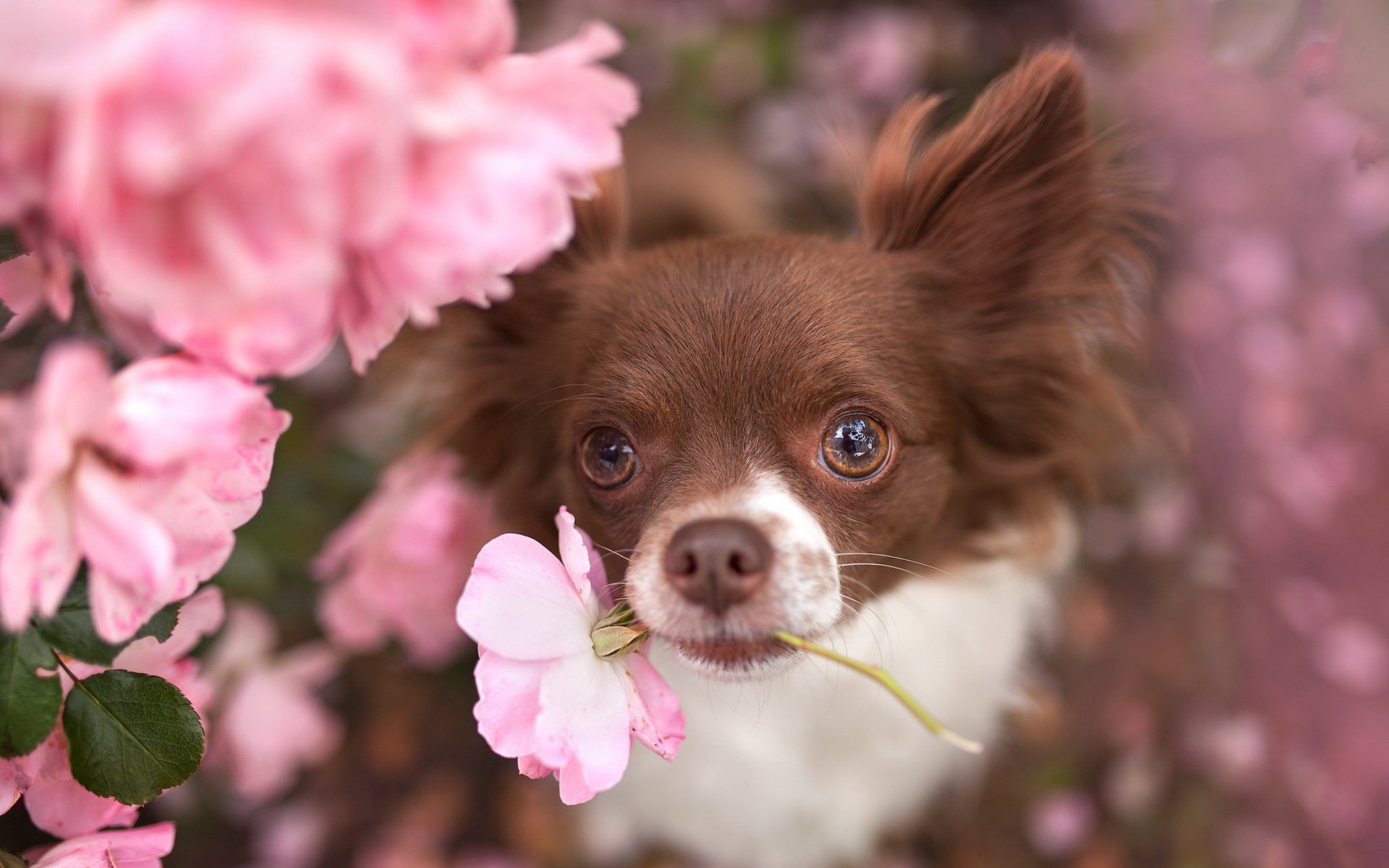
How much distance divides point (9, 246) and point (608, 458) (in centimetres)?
85

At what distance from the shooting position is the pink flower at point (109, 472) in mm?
745

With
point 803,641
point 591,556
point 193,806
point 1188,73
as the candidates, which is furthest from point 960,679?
point 1188,73

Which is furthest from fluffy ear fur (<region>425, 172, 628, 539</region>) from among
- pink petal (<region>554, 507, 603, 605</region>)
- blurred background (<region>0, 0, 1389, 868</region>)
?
pink petal (<region>554, 507, 603, 605</region>)

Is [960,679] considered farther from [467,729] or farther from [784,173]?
[784,173]

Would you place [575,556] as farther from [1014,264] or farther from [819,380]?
[1014,264]

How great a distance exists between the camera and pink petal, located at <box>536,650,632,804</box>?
39.6 inches

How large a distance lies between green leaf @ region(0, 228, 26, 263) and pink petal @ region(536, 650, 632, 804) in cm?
66

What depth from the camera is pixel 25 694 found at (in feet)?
2.98

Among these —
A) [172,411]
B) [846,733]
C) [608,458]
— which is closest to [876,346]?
[608,458]

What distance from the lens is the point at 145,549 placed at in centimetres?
76

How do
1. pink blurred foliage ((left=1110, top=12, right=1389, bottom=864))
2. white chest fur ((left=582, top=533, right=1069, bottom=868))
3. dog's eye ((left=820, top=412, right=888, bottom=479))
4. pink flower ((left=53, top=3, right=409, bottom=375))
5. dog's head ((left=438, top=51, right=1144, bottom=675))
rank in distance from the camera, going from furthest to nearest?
1. pink blurred foliage ((left=1110, top=12, right=1389, bottom=864))
2. white chest fur ((left=582, top=533, right=1069, bottom=868))
3. dog's eye ((left=820, top=412, right=888, bottom=479))
4. dog's head ((left=438, top=51, right=1144, bottom=675))
5. pink flower ((left=53, top=3, right=409, bottom=375))

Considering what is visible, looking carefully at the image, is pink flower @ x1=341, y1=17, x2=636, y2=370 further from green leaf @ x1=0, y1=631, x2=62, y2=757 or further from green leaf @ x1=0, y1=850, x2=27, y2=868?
green leaf @ x1=0, y1=850, x2=27, y2=868

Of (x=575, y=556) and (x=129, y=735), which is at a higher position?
(x=575, y=556)

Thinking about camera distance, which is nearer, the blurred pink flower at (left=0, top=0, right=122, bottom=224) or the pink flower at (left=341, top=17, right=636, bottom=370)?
the blurred pink flower at (left=0, top=0, right=122, bottom=224)
